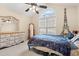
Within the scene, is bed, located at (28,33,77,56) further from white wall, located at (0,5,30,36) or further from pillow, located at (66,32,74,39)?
white wall, located at (0,5,30,36)

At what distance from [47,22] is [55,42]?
30 centimetres

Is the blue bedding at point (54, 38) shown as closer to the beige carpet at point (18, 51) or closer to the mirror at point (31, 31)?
the mirror at point (31, 31)

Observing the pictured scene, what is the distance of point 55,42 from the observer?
161 cm

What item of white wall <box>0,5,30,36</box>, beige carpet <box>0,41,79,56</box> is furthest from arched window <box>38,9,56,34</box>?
beige carpet <box>0,41,79,56</box>

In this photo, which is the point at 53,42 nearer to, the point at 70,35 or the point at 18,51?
the point at 70,35

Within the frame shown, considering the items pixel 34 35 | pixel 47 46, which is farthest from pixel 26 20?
pixel 47 46

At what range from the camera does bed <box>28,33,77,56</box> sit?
62.3 inches

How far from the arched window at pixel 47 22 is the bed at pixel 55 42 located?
0.07m

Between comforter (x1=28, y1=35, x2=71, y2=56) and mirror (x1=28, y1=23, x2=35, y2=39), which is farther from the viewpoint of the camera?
mirror (x1=28, y1=23, x2=35, y2=39)

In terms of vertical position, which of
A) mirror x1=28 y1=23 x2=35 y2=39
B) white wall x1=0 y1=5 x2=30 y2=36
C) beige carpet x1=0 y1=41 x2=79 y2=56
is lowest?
beige carpet x1=0 y1=41 x2=79 y2=56

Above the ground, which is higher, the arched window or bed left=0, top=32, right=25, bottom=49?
the arched window

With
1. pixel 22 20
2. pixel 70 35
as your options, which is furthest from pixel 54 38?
pixel 22 20

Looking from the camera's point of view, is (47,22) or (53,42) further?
(47,22)

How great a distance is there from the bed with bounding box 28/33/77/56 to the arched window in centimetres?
7
